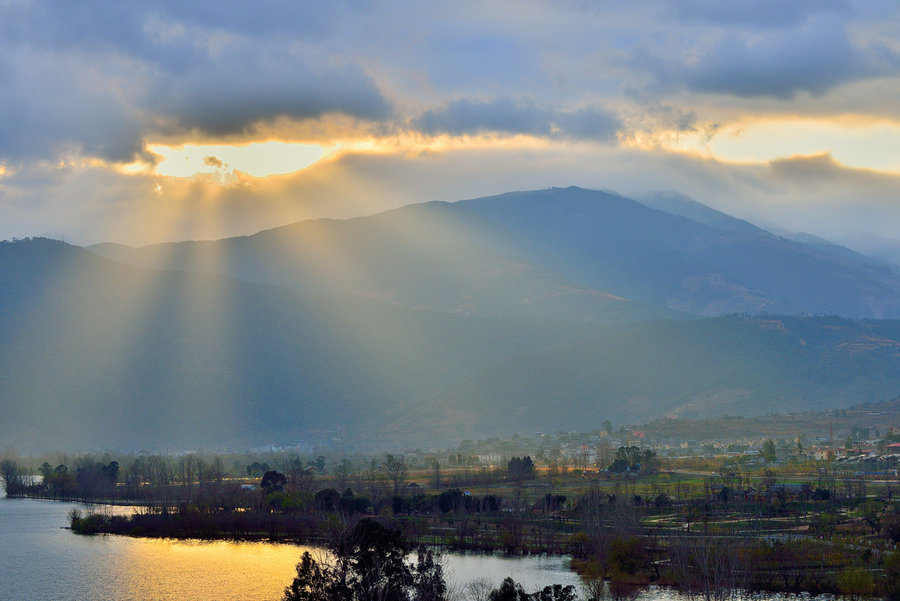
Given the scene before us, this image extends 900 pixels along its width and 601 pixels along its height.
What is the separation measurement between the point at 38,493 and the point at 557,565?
315ft

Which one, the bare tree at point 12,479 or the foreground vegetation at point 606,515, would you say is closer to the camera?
the foreground vegetation at point 606,515

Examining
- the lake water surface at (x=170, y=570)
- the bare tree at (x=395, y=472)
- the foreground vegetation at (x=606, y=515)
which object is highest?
the bare tree at (x=395, y=472)

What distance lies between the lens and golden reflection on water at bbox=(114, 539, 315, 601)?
7088 cm

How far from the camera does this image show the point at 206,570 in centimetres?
7981

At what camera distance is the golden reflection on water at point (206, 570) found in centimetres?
7088

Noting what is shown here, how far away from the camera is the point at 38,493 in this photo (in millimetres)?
151875

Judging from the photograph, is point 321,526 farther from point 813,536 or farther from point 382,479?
point 382,479

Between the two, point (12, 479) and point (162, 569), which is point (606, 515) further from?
point (12, 479)

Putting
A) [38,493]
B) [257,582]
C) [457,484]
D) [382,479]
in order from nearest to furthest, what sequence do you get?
[257,582] < [457,484] < [382,479] < [38,493]

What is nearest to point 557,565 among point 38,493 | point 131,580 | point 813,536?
point 813,536

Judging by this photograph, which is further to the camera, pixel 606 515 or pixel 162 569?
pixel 606 515

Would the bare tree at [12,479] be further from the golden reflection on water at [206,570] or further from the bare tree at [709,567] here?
the bare tree at [709,567]

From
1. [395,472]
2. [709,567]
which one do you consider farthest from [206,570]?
[395,472]

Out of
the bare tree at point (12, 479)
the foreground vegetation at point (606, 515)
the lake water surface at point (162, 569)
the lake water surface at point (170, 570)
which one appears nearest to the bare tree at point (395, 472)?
the foreground vegetation at point (606, 515)
